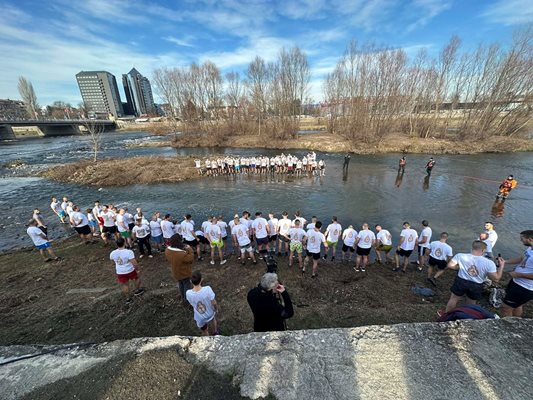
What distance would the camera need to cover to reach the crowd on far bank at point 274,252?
175 inches

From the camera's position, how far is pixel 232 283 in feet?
23.4

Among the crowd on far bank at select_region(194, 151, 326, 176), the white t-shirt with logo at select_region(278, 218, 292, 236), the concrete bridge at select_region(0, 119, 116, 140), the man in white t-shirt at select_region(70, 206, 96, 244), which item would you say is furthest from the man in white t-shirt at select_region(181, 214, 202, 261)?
the concrete bridge at select_region(0, 119, 116, 140)

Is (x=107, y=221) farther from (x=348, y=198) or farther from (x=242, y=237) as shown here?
(x=348, y=198)

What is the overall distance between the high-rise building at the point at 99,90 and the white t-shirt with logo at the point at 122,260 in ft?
719

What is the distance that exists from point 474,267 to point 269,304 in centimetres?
441

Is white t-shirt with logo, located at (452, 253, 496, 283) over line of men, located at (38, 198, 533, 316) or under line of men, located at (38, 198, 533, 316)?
over

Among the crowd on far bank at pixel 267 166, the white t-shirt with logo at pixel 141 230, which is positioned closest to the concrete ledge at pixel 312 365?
the white t-shirt with logo at pixel 141 230

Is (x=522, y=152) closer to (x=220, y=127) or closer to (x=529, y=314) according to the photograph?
(x=529, y=314)

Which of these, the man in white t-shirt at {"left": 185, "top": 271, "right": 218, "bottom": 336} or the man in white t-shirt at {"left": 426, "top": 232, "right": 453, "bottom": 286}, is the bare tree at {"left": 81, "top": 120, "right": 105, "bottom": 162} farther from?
the man in white t-shirt at {"left": 426, "top": 232, "right": 453, "bottom": 286}

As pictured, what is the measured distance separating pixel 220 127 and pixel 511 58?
45.1 m

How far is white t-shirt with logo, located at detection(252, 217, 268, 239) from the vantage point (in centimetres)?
848

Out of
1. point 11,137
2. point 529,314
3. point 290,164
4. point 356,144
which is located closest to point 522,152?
point 356,144

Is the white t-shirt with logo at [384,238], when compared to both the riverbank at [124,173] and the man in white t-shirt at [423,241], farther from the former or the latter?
the riverbank at [124,173]

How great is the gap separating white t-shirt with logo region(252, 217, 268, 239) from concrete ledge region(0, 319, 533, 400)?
17.5 feet
